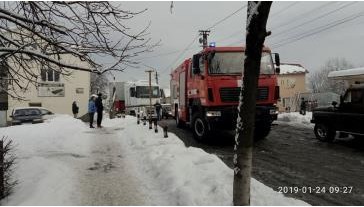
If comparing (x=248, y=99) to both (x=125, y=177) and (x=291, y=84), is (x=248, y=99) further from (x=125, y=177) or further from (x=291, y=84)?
(x=291, y=84)

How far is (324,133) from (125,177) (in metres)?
8.28

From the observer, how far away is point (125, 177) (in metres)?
8.79

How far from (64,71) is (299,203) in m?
6.67

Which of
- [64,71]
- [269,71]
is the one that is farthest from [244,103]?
[269,71]

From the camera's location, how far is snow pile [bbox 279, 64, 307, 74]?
73.1 meters

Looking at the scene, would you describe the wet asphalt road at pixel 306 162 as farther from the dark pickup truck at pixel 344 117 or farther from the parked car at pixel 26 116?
the parked car at pixel 26 116

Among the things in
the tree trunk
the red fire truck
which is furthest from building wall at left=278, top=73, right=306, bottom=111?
the tree trunk

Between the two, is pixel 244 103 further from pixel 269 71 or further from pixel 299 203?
pixel 269 71

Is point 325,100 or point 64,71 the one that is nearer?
point 64,71

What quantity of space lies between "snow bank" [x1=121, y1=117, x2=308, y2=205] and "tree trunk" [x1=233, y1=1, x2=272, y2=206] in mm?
989

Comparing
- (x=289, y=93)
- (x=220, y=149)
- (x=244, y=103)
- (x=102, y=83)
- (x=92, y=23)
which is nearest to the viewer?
(x=244, y=103)

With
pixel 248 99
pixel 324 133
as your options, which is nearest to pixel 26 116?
pixel 324 133

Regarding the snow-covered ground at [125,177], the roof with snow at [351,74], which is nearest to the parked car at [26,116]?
the snow-covered ground at [125,177]

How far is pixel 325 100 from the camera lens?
50.3m
